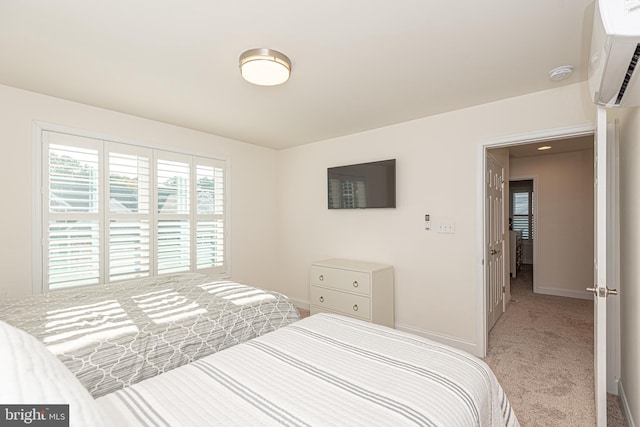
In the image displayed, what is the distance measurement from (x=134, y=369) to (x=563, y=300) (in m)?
5.56

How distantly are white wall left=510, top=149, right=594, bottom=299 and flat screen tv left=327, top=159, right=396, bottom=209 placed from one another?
3.44 m

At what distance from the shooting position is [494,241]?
350 cm

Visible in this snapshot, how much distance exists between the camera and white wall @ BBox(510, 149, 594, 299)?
4.65 meters

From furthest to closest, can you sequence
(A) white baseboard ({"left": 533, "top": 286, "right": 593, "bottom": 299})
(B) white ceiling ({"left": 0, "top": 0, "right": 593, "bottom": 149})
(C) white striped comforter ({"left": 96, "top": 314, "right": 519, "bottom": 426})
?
(A) white baseboard ({"left": 533, "top": 286, "right": 593, "bottom": 299}), (B) white ceiling ({"left": 0, "top": 0, "right": 593, "bottom": 149}), (C) white striped comforter ({"left": 96, "top": 314, "right": 519, "bottom": 426})

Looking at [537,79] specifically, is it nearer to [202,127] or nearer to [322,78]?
[322,78]

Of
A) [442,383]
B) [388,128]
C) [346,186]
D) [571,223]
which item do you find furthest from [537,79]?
[571,223]

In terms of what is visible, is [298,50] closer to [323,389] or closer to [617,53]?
[617,53]

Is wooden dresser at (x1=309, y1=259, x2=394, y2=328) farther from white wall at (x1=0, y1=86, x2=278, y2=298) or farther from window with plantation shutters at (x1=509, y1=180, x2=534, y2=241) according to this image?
window with plantation shutters at (x1=509, y1=180, x2=534, y2=241)

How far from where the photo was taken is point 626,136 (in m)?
1.90

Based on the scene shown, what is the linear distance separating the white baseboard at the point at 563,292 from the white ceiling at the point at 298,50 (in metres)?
3.83

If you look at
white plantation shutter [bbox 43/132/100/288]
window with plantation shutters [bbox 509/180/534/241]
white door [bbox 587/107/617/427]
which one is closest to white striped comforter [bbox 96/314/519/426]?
white door [bbox 587/107/617/427]

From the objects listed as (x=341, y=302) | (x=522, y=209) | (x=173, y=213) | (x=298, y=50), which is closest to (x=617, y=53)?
(x=298, y=50)

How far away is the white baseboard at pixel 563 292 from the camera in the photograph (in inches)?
181

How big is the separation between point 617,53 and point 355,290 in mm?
2615
